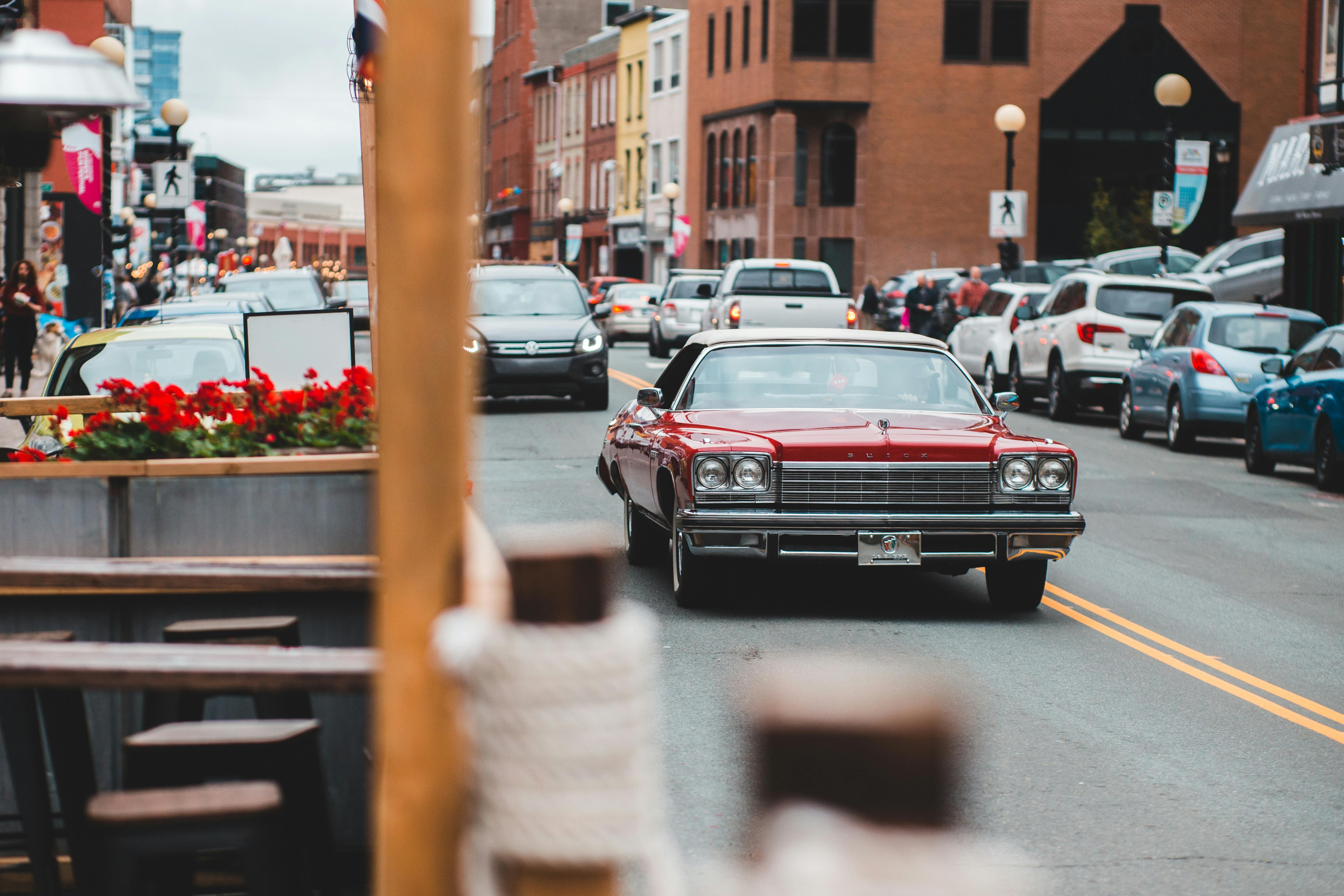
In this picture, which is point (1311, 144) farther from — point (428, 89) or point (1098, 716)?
point (428, 89)

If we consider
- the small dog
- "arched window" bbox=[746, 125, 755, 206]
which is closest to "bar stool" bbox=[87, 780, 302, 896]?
the small dog

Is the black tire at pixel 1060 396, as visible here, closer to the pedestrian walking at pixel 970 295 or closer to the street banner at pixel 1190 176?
the street banner at pixel 1190 176

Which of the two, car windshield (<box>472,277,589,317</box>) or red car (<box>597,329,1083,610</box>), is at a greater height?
car windshield (<box>472,277,589,317</box>)

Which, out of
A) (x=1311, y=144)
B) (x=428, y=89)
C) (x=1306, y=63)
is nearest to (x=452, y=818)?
(x=428, y=89)

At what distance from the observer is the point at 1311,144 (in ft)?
94.0

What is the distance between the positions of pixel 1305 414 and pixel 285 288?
46.8ft

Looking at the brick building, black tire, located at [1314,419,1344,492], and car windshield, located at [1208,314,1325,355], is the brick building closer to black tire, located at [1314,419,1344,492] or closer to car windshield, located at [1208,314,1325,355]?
car windshield, located at [1208,314,1325,355]

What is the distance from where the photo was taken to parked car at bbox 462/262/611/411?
75.0 ft

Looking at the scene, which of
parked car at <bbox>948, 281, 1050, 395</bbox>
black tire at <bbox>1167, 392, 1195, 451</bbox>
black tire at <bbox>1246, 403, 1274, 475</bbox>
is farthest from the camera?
parked car at <bbox>948, 281, 1050, 395</bbox>

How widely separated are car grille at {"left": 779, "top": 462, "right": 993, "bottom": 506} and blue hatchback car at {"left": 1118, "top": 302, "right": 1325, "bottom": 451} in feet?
37.8

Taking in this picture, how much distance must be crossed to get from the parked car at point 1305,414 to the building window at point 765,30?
140 feet

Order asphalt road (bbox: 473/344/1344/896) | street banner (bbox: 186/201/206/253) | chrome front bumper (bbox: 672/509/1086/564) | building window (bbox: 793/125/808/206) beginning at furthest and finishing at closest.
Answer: building window (bbox: 793/125/808/206)
street banner (bbox: 186/201/206/253)
chrome front bumper (bbox: 672/509/1086/564)
asphalt road (bbox: 473/344/1344/896)

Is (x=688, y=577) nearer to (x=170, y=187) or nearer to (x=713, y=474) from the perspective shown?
(x=713, y=474)

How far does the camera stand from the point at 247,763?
3916mm
